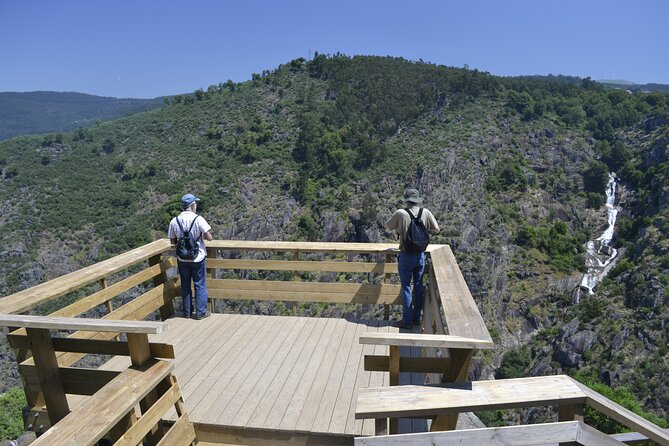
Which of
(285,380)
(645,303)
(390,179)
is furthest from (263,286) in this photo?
(390,179)

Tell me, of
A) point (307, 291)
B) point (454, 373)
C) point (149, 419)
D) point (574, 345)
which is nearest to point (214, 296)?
A: point (307, 291)

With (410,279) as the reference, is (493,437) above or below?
above

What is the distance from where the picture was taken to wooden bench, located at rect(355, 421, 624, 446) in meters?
1.83

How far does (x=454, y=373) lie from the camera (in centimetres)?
248

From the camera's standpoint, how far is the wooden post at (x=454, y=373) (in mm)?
2256

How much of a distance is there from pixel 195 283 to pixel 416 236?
2.41 meters

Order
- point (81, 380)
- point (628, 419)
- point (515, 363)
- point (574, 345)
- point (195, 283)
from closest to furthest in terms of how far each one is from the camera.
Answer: point (628, 419), point (81, 380), point (195, 283), point (574, 345), point (515, 363)

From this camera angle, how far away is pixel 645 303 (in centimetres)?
4019

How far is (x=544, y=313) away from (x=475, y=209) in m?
13.6

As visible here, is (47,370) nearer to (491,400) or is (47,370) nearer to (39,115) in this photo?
(491,400)

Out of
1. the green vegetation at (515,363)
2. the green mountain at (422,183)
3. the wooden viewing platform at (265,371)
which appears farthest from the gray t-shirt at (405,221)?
the green vegetation at (515,363)

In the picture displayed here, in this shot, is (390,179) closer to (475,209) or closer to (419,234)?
(475,209)

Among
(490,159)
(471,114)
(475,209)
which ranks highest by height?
(471,114)

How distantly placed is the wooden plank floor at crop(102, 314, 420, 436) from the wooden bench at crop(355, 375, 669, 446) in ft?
4.14
